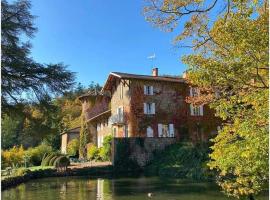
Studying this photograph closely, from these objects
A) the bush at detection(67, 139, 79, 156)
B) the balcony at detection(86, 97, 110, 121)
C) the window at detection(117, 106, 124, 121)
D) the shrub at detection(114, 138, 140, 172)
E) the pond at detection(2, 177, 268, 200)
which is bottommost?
the pond at detection(2, 177, 268, 200)

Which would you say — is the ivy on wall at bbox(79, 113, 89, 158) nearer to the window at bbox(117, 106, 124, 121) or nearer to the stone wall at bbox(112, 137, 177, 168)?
the window at bbox(117, 106, 124, 121)

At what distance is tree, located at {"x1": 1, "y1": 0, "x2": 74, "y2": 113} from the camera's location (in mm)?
17688

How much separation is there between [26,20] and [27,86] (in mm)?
3119

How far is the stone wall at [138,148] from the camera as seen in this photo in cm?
3241

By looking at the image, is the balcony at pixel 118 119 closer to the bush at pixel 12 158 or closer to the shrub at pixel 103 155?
the shrub at pixel 103 155

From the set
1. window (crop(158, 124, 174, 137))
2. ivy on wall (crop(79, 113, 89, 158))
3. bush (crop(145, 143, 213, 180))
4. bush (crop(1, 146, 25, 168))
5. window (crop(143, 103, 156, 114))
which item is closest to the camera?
bush (crop(145, 143, 213, 180))

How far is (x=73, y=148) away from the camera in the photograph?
4419 centimetres

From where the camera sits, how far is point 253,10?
9070 mm

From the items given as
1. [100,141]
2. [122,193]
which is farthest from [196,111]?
[122,193]

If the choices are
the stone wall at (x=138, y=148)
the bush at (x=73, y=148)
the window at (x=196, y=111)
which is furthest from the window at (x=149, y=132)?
the bush at (x=73, y=148)

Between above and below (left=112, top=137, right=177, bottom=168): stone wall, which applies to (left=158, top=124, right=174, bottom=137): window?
above

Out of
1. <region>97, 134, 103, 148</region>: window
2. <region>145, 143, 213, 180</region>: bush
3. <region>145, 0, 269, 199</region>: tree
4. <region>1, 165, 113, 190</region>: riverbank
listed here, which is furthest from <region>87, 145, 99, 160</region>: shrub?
<region>145, 0, 269, 199</region>: tree

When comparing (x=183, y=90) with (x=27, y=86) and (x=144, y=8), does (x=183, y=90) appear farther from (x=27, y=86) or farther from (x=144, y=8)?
(x=144, y=8)

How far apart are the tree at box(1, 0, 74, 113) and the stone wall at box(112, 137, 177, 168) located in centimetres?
1303
